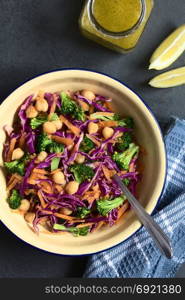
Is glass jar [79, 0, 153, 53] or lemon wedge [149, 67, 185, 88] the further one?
lemon wedge [149, 67, 185, 88]

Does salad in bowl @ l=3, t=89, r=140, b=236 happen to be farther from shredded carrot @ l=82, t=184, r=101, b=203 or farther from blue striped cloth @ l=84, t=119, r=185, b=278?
blue striped cloth @ l=84, t=119, r=185, b=278

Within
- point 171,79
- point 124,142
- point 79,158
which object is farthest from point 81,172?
point 171,79

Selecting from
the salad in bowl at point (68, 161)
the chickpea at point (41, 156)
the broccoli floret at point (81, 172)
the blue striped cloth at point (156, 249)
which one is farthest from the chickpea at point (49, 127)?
the blue striped cloth at point (156, 249)

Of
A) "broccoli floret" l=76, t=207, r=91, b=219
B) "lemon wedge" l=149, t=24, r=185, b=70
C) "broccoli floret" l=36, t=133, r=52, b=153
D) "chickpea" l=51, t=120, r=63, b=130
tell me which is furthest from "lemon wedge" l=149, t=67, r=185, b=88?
"broccoli floret" l=76, t=207, r=91, b=219

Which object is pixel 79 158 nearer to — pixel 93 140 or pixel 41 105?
pixel 93 140

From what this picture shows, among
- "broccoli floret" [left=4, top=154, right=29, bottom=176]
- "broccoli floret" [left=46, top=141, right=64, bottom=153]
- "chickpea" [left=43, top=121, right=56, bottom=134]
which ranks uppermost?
"chickpea" [left=43, top=121, right=56, bottom=134]

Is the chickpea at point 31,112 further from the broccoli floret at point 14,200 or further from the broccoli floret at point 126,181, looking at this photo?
the broccoli floret at point 126,181
